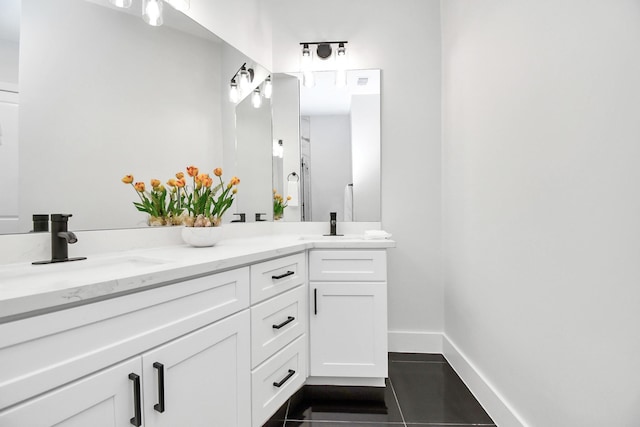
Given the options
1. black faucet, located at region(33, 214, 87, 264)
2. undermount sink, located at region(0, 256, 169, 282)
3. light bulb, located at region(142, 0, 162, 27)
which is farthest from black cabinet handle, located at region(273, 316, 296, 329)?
light bulb, located at region(142, 0, 162, 27)

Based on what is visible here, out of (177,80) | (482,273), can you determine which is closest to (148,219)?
(177,80)

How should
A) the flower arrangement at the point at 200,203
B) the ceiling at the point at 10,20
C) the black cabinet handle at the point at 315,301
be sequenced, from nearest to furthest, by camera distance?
1. the ceiling at the point at 10,20
2. the flower arrangement at the point at 200,203
3. the black cabinet handle at the point at 315,301

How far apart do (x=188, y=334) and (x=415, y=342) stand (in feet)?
6.14

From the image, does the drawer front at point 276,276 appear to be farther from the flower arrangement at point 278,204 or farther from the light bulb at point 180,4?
the light bulb at point 180,4

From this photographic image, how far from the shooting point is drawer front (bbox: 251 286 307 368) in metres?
1.33

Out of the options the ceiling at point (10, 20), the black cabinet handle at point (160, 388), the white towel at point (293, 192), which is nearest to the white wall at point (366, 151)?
the white towel at point (293, 192)

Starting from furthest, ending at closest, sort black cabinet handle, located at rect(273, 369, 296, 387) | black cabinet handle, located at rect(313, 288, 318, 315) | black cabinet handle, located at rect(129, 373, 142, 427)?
black cabinet handle, located at rect(313, 288, 318, 315), black cabinet handle, located at rect(273, 369, 296, 387), black cabinet handle, located at rect(129, 373, 142, 427)

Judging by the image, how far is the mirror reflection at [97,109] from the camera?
43.0 inches

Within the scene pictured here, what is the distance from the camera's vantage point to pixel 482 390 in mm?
1662

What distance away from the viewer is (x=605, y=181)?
0.88m

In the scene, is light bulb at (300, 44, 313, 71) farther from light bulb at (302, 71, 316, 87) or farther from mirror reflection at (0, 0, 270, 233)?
mirror reflection at (0, 0, 270, 233)

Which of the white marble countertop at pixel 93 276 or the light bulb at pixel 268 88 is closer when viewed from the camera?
the white marble countertop at pixel 93 276

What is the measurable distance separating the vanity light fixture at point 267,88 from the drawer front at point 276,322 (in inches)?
59.2

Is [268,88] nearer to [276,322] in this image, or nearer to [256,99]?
[256,99]
